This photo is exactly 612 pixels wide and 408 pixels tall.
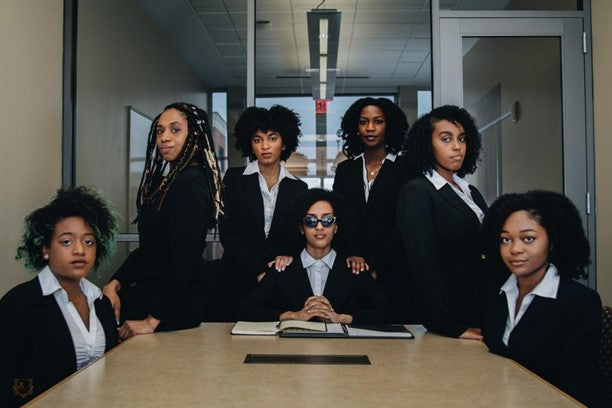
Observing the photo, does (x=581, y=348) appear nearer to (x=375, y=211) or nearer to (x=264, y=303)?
(x=264, y=303)

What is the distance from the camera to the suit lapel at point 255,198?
10.1 feet

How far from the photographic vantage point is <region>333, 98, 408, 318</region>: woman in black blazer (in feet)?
9.64

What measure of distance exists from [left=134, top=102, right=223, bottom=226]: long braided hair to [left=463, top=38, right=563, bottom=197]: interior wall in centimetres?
211

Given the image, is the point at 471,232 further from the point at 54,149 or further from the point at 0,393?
the point at 54,149

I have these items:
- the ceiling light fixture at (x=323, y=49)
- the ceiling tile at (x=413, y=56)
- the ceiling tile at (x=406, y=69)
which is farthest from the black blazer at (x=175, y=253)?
the ceiling tile at (x=413, y=56)

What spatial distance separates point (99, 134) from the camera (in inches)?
182

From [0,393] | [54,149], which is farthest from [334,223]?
[54,149]

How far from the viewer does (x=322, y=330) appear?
2086 mm

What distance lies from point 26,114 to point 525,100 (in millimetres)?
3169

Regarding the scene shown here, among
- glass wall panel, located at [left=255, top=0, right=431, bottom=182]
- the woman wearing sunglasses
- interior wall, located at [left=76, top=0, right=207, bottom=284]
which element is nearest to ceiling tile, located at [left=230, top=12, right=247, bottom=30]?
glass wall panel, located at [left=255, top=0, right=431, bottom=182]

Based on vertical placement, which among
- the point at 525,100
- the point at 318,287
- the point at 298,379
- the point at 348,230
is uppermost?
the point at 525,100

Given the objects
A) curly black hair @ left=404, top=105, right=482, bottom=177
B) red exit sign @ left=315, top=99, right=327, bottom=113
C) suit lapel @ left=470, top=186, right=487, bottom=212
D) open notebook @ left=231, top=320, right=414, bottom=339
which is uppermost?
red exit sign @ left=315, top=99, right=327, bottom=113

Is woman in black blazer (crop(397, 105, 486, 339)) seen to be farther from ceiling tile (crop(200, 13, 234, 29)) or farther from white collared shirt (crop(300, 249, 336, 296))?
ceiling tile (crop(200, 13, 234, 29))

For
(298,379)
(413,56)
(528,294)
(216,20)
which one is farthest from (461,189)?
(413,56)
